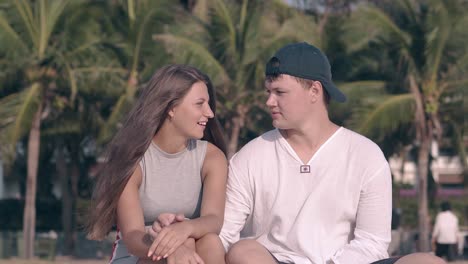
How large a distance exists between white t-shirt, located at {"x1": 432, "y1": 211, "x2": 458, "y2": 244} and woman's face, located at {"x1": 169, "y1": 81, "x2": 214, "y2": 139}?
17.1m

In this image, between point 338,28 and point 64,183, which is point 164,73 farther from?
point 64,183

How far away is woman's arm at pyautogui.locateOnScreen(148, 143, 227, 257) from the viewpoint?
394cm

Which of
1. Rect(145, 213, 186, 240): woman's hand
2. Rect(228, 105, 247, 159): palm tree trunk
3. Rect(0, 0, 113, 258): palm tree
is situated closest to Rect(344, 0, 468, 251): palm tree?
Rect(228, 105, 247, 159): palm tree trunk

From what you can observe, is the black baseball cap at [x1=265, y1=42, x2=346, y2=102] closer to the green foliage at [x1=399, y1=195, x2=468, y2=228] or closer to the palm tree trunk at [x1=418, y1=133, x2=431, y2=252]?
the palm tree trunk at [x1=418, y1=133, x2=431, y2=252]

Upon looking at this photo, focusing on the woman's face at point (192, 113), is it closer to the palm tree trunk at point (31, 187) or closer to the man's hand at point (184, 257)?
the man's hand at point (184, 257)

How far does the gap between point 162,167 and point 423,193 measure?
21335mm

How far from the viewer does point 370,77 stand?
25.9 metres

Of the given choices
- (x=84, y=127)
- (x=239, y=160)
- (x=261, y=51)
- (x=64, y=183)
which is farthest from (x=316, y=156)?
(x=64, y=183)

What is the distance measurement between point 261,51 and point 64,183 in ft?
28.9

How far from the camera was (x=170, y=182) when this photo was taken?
4.42 m

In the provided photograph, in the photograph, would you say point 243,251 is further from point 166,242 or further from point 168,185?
point 168,185

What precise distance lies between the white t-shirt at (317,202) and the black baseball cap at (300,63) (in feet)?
0.98

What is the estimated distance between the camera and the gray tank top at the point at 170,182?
14.4ft

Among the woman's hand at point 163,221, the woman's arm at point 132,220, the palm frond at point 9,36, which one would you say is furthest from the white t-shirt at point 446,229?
the woman's hand at point 163,221
